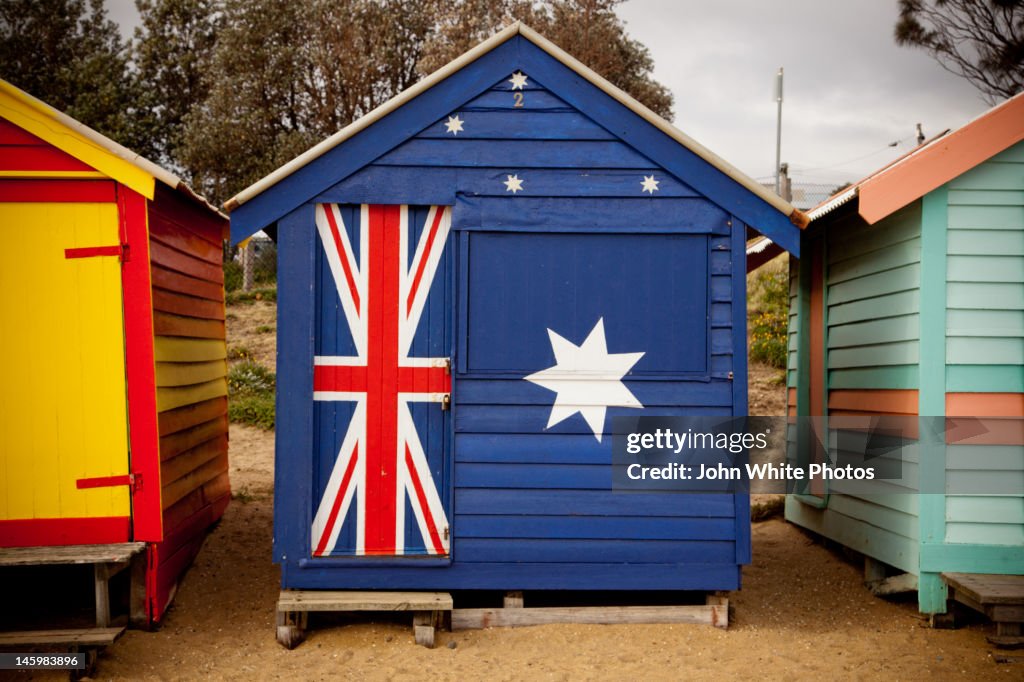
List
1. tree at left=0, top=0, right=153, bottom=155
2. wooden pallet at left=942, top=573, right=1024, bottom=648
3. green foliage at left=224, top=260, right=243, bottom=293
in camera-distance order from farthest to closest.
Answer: tree at left=0, top=0, right=153, bottom=155
green foliage at left=224, top=260, right=243, bottom=293
wooden pallet at left=942, top=573, right=1024, bottom=648

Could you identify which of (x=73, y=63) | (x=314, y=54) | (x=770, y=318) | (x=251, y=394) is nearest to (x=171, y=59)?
(x=73, y=63)

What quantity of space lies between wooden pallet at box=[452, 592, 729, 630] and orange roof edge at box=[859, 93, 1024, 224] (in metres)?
2.99

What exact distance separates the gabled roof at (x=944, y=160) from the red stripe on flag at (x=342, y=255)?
364cm

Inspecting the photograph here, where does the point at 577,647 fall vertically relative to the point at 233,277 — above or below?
below

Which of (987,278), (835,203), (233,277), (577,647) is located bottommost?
(577,647)

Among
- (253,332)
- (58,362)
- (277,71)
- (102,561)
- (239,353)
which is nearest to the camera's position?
(102,561)

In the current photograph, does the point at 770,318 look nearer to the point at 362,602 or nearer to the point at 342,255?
the point at 342,255

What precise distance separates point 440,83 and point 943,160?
11.7ft

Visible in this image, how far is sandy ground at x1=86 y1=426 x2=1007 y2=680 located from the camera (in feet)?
19.4

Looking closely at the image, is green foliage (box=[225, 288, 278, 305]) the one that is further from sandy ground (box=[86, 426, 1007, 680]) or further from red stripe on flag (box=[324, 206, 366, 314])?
red stripe on flag (box=[324, 206, 366, 314])

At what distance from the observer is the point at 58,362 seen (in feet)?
21.0

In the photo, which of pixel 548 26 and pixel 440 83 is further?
pixel 548 26

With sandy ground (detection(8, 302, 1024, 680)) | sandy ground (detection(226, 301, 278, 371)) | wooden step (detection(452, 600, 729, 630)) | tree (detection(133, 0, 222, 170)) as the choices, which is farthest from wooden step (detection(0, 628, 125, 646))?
tree (detection(133, 0, 222, 170))

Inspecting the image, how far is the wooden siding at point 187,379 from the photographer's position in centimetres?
684
